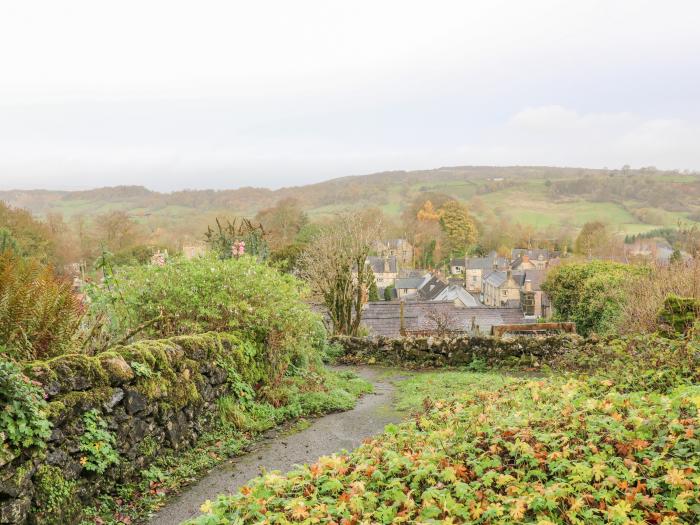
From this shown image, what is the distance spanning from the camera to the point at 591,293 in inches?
785

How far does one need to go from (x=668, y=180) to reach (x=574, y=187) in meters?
17.9

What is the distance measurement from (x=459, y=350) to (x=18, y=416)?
11573 millimetres

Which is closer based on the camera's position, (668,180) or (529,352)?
(529,352)

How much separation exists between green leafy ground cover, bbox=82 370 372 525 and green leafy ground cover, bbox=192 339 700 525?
1.44 meters

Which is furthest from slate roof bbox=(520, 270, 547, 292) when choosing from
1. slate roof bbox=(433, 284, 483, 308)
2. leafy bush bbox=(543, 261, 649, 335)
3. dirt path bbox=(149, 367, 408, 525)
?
dirt path bbox=(149, 367, 408, 525)

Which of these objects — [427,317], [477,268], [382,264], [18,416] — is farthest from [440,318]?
[477,268]

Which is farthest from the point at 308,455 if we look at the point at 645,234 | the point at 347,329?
the point at 645,234

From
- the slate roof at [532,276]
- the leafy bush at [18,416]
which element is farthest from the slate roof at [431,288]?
the leafy bush at [18,416]

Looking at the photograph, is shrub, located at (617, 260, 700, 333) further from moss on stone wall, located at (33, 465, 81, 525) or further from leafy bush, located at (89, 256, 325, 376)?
moss on stone wall, located at (33, 465, 81, 525)

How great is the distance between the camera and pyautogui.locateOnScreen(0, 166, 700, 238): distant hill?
71.5 meters

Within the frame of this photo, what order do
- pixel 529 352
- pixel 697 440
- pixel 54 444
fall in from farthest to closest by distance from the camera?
1. pixel 529 352
2. pixel 54 444
3. pixel 697 440

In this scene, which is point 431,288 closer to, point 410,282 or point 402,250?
point 410,282

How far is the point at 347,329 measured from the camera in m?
18.3

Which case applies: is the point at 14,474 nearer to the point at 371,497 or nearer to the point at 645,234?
the point at 371,497
